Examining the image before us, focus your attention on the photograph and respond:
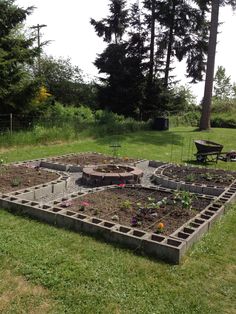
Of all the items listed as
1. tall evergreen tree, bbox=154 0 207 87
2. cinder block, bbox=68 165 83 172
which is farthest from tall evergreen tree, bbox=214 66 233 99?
cinder block, bbox=68 165 83 172

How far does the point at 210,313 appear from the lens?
9.37ft

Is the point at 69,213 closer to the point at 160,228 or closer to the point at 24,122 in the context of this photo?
the point at 160,228

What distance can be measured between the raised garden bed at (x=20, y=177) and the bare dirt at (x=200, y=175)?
117 inches

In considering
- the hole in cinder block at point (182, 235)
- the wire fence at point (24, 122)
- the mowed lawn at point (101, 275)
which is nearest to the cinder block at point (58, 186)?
the mowed lawn at point (101, 275)

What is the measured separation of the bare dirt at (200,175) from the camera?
24.6 feet

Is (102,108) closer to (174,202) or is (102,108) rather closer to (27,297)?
(174,202)

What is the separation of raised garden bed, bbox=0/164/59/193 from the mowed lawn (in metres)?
1.70

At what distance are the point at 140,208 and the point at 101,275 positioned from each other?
1.98 metres

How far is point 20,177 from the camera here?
23.6 ft

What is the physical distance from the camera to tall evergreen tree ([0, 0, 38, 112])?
40.2 ft

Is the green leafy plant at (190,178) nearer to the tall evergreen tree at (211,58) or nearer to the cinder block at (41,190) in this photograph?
the cinder block at (41,190)

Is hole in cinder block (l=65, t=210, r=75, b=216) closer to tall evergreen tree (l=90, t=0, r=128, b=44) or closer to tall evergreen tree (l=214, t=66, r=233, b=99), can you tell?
tall evergreen tree (l=90, t=0, r=128, b=44)

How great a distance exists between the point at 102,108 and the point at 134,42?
5.39 metres

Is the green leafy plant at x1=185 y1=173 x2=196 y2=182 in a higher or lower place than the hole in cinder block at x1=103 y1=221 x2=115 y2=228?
higher
